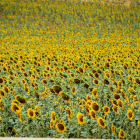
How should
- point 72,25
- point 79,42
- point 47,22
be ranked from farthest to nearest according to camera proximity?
point 47,22
point 72,25
point 79,42

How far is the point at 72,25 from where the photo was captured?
Answer: 1241cm

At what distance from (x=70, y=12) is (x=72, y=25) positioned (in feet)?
9.29

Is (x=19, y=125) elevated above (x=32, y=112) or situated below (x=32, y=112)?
below

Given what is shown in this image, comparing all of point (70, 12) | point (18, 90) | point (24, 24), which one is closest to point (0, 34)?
point (24, 24)

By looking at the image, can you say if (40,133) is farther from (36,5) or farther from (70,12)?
(36,5)

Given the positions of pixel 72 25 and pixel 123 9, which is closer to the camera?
pixel 72 25

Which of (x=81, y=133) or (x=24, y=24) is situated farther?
(x=24, y=24)

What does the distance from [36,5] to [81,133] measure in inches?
585

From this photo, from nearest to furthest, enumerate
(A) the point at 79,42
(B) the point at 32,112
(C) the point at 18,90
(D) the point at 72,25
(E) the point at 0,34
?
(B) the point at 32,112
(C) the point at 18,90
(A) the point at 79,42
(E) the point at 0,34
(D) the point at 72,25

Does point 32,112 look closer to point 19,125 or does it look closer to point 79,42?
point 19,125

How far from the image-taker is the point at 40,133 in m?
2.61

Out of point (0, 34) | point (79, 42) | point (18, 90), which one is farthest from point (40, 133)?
point (0, 34)

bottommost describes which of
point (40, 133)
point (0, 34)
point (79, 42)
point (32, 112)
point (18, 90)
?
point (40, 133)

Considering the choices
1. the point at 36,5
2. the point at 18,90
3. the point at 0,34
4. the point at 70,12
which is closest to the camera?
the point at 18,90
